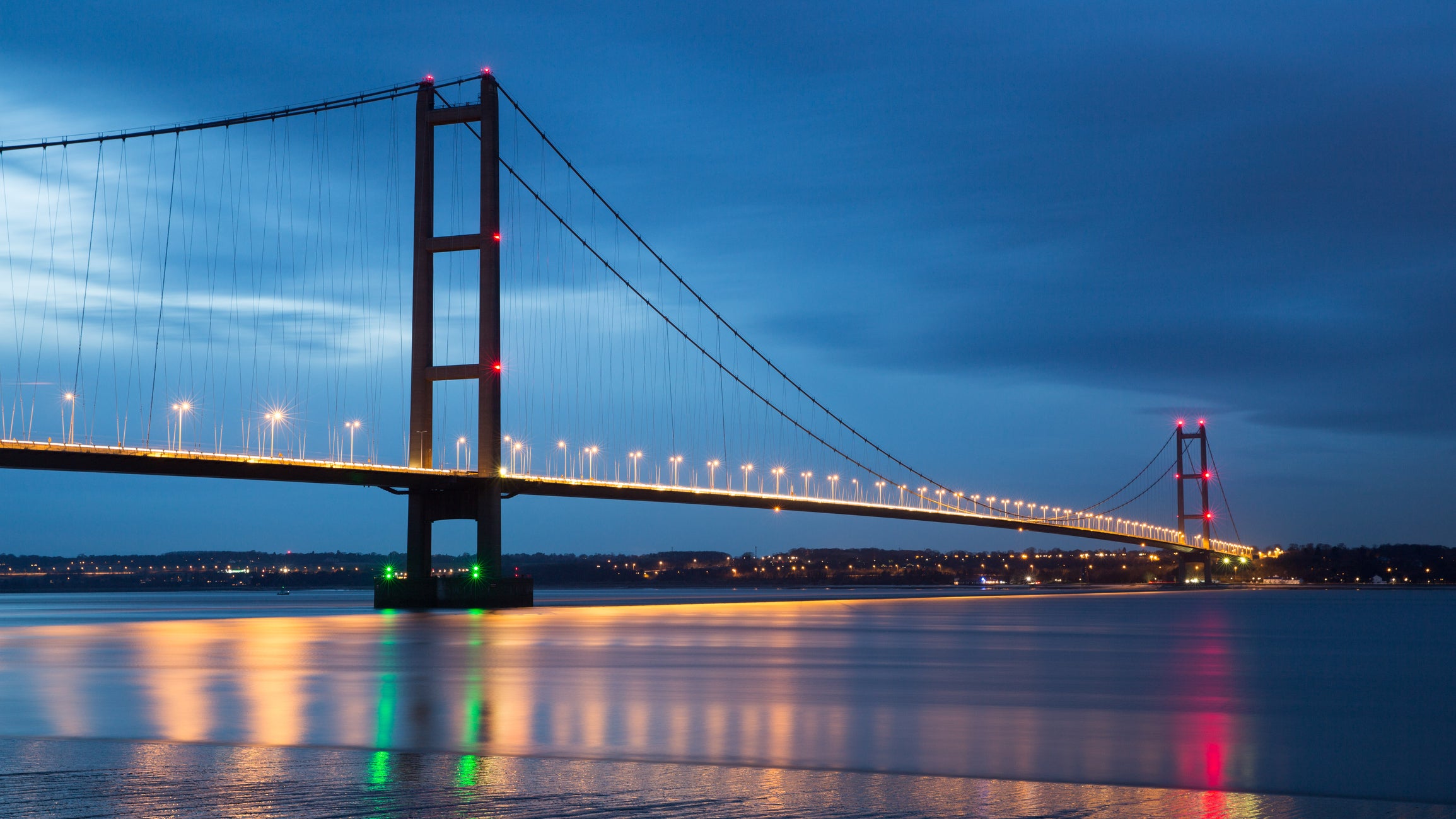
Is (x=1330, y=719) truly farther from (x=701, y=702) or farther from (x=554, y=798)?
(x=554, y=798)

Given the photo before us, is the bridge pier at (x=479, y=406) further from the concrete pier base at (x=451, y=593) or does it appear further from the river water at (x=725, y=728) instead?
the river water at (x=725, y=728)

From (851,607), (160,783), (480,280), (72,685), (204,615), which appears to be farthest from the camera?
(851,607)

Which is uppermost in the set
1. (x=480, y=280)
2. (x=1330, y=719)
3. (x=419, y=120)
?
(x=419, y=120)

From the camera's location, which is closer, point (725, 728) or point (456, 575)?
point (725, 728)

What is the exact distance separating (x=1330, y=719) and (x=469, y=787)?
36.5ft

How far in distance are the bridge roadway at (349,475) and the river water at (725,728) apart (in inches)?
511

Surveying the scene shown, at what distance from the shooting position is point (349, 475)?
5519 centimetres

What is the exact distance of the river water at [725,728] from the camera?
29.5 ft

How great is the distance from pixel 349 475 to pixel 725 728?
43.6 metres

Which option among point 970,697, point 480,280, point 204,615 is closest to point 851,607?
point 480,280

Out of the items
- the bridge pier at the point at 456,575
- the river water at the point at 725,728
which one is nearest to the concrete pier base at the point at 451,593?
the bridge pier at the point at 456,575

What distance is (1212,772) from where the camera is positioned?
36.1 feet

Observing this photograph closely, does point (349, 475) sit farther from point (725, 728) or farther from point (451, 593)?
point (725, 728)

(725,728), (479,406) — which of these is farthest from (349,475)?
(725,728)
